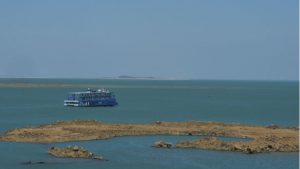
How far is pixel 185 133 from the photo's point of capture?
181ft

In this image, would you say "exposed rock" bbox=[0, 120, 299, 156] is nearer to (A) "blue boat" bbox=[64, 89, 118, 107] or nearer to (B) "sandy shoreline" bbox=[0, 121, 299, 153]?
(B) "sandy shoreline" bbox=[0, 121, 299, 153]

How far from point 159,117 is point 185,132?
80.1 ft

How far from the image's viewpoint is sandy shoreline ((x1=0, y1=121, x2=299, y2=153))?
1753 inches

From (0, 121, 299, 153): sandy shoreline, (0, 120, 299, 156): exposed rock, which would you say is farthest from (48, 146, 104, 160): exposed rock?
(0, 121, 299, 153): sandy shoreline

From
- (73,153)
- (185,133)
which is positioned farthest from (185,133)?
(73,153)

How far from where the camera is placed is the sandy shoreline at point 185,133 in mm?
44531

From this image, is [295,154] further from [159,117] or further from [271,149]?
[159,117]

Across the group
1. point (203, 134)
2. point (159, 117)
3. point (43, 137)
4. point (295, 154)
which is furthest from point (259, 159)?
point (159, 117)

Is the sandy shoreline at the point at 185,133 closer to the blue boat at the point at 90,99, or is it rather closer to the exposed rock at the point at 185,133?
the exposed rock at the point at 185,133

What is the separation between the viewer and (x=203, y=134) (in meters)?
54.5

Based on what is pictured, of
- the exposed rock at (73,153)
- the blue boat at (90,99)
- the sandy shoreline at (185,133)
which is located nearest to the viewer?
the exposed rock at (73,153)

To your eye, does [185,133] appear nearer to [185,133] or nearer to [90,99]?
[185,133]

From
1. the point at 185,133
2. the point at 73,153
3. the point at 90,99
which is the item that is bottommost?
the point at 185,133

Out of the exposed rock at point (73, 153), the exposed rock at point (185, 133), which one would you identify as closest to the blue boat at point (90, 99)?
the exposed rock at point (185, 133)
